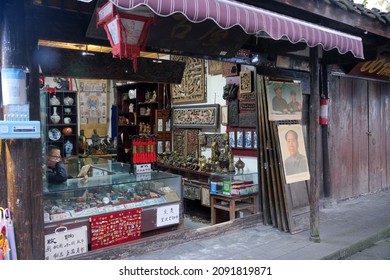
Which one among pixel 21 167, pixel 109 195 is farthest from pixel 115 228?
pixel 21 167

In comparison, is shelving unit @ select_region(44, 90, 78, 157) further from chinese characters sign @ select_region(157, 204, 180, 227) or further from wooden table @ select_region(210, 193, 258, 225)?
chinese characters sign @ select_region(157, 204, 180, 227)

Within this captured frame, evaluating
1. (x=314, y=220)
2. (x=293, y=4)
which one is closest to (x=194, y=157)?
(x=314, y=220)

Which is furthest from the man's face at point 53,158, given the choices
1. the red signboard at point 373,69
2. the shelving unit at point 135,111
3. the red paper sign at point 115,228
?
the red signboard at point 373,69

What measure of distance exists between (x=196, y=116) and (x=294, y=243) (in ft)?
13.3

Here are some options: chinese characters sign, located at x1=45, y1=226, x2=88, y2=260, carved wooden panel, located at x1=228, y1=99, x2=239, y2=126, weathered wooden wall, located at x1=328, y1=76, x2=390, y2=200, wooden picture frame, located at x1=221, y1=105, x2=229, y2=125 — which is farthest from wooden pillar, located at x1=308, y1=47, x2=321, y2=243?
chinese characters sign, located at x1=45, y1=226, x2=88, y2=260

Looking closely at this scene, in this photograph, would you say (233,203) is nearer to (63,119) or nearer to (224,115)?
(224,115)

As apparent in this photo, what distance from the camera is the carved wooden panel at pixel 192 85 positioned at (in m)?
8.43

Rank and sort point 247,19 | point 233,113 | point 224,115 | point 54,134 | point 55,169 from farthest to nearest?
point 54,134, point 224,115, point 233,113, point 55,169, point 247,19

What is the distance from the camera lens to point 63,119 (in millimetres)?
11156

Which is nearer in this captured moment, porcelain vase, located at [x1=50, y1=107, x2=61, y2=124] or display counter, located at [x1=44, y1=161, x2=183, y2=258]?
display counter, located at [x1=44, y1=161, x2=183, y2=258]

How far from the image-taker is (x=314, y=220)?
18.1 ft

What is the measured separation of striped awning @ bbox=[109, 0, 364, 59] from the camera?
2.96 metres

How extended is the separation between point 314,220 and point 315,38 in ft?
8.92

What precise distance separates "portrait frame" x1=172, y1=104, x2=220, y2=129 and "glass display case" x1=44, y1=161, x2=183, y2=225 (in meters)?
2.66
